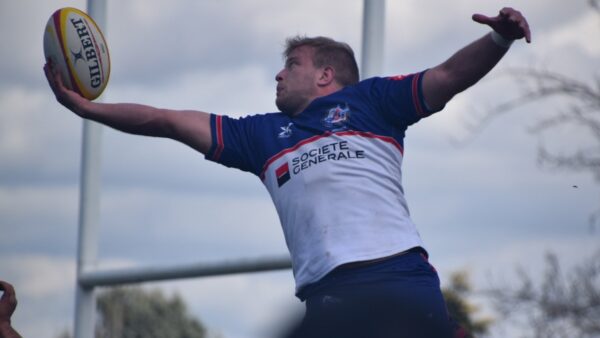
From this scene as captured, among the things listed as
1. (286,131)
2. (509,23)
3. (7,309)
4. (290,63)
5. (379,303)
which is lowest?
(7,309)

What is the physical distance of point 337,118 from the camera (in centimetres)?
450

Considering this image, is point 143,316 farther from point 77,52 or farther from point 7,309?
point 7,309

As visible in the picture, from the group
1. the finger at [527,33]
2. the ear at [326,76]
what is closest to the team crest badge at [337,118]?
the ear at [326,76]

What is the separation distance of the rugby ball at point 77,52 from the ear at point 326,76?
0.92m

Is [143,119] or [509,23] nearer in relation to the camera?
[509,23]

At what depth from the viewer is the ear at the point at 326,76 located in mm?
4766

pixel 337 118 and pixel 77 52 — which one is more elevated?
pixel 77 52

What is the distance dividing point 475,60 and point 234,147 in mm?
1027

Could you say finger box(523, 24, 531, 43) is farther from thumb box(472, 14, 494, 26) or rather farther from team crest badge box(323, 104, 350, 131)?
team crest badge box(323, 104, 350, 131)

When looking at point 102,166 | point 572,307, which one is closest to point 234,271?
point 102,166

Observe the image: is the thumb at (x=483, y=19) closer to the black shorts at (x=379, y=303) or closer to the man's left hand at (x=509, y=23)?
the man's left hand at (x=509, y=23)

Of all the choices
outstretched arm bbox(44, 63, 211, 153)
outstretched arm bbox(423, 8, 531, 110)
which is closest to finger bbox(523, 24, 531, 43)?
outstretched arm bbox(423, 8, 531, 110)

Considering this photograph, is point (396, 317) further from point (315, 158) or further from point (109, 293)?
point (109, 293)

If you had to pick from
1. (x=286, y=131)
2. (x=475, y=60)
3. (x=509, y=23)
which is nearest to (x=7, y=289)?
(x=286, y=131)
